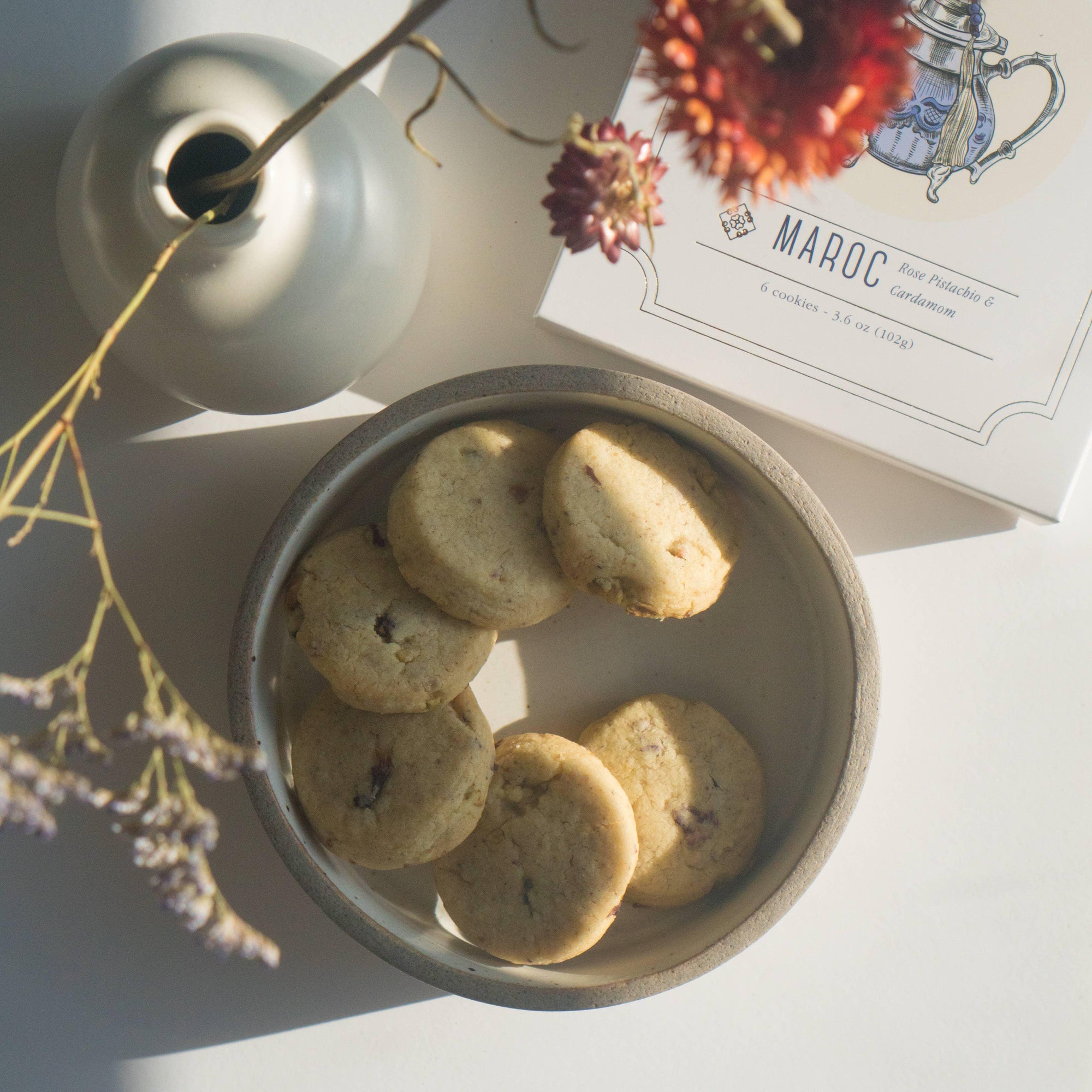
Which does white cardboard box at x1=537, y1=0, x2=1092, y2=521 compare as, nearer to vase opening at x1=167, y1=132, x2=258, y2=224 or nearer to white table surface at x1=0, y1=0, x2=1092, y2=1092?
white table surface at x1=0, y1=0, x2=1092, y2=1092

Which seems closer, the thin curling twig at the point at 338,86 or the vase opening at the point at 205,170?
the thin curling twig at the point at 338,86

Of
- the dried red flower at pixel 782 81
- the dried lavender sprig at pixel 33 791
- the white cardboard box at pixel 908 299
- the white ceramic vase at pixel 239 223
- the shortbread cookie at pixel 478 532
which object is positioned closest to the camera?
the dried red flower at pixel 782 81

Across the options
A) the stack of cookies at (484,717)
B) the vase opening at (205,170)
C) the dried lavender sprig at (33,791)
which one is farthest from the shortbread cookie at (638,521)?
the dried lavender sprig at (33,791)

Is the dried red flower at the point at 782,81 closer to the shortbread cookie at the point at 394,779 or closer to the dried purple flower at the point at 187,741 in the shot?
the dried purple flower at the point at 187,741

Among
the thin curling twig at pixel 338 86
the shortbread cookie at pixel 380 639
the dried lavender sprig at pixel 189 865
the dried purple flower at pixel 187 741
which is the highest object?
the thin curling twig at pixel 338 86

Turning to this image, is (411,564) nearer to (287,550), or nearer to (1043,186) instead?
(287,550)

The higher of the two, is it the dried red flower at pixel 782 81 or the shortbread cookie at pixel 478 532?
the dried red flower at pixel 782 81

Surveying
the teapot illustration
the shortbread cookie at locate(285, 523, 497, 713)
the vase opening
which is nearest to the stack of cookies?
the shortbread cookie at locate(285, 523, 497, 713)

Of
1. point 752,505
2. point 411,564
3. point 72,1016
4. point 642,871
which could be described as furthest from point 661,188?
point 72,1016
